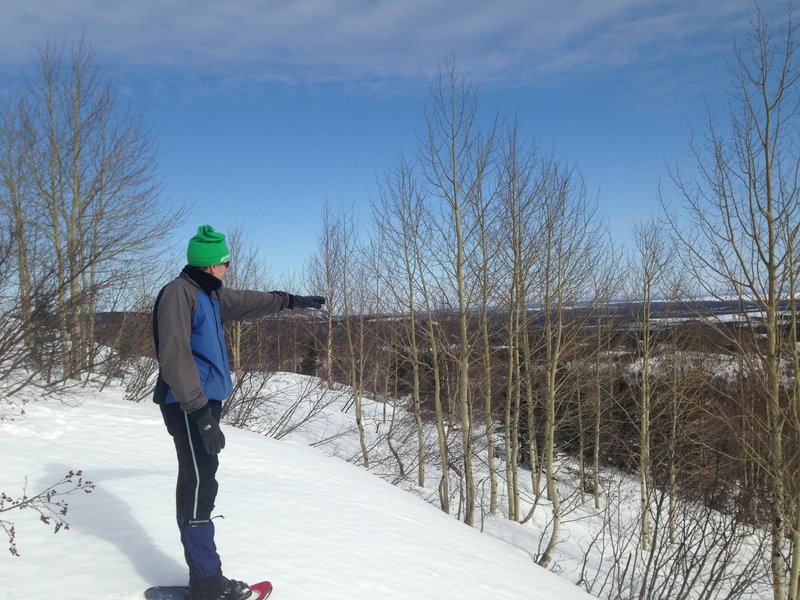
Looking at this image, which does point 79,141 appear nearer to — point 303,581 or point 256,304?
point 256,304

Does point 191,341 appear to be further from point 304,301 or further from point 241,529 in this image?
point 241,529

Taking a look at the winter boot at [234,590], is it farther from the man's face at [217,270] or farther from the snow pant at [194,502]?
the man's face at [217,270]

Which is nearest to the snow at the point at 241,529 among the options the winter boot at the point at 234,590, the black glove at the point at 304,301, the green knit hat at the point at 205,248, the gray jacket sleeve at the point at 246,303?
the winter boot at the point at 234,590

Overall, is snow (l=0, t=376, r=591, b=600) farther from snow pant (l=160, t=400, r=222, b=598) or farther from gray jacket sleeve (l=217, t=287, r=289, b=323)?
gray jacket sleeve (l=217, t=287, r=289, b=323)

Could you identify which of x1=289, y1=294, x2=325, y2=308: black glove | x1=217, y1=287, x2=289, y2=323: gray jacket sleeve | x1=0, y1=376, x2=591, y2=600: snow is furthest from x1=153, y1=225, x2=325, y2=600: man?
x1=289, y1=294, x2=325, y2=308: black glove

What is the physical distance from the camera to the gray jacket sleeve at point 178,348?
2539mm

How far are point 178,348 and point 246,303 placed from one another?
724mm

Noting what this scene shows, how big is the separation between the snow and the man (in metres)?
0.52

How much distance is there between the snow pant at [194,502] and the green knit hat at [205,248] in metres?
0.74

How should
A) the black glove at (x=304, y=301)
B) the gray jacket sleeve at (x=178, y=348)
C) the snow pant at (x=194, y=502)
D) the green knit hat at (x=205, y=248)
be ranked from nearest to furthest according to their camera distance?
the gray jacket sleeve at (x=178, y=348) → the snow pant at (x=194, y=502) → the green knit hat at (x=205, y=248) → the black glove at (x=304, y=301)

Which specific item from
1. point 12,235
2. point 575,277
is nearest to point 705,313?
point 575,277

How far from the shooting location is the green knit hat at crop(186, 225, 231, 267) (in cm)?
284

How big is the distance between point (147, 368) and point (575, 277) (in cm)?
1054

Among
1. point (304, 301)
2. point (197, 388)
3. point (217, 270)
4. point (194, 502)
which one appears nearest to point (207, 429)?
point (197, 388)
